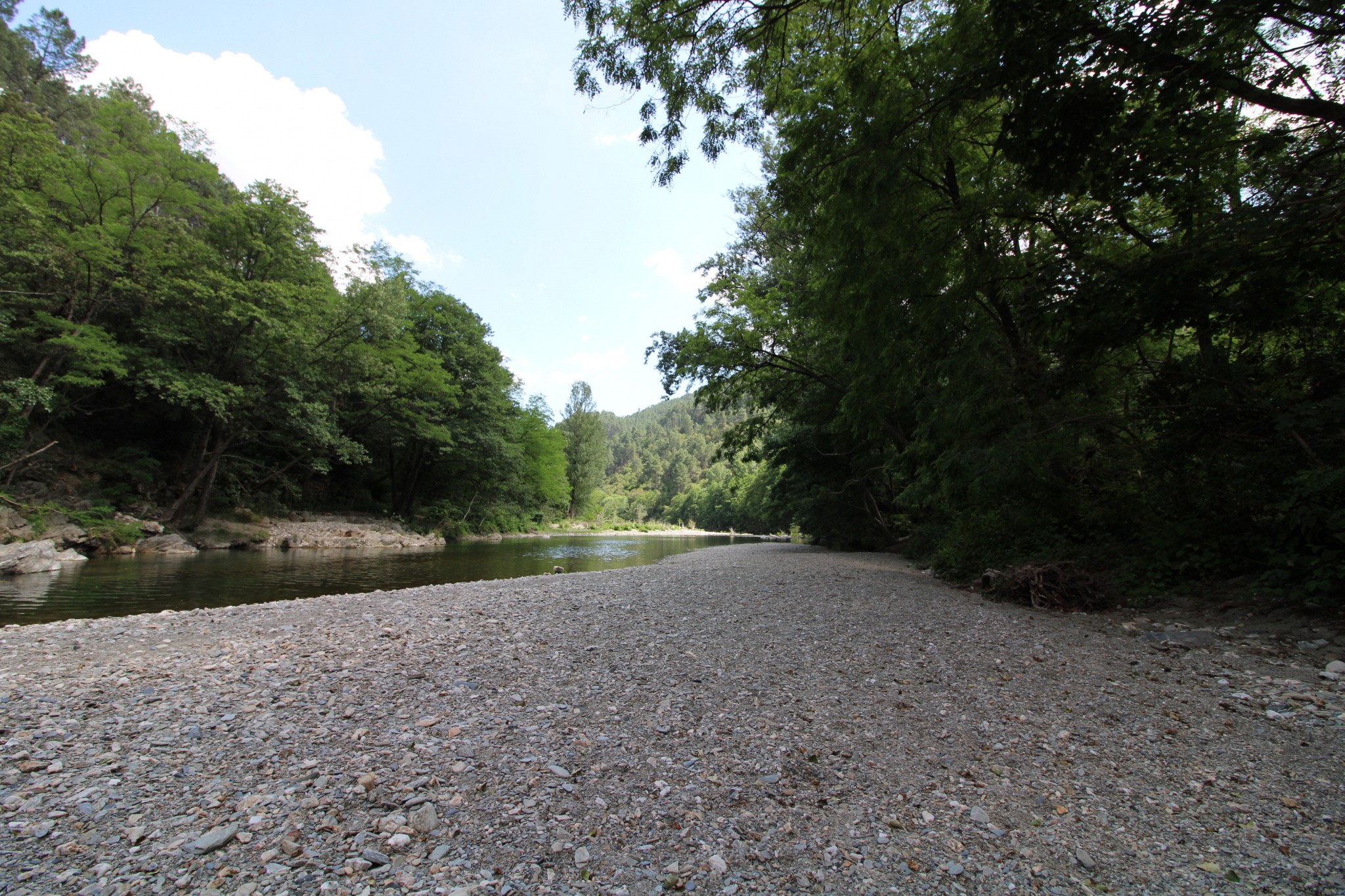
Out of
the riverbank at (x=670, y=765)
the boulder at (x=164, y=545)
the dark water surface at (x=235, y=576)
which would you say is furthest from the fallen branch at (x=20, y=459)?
the riverbank at (x=670, y=765)

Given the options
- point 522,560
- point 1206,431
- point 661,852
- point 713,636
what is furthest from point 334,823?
point 522,560

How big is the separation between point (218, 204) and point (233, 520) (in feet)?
36.8

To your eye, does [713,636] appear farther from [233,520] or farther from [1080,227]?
[233,520]

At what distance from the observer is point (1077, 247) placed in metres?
5.63

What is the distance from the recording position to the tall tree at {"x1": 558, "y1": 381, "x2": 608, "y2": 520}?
5350 cm

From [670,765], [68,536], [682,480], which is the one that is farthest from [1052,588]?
[682,480]

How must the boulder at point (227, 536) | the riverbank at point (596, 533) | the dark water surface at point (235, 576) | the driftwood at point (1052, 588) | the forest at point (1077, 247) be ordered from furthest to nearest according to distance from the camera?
1. the riverbank at point (596, 533)
2. the boulder at point (227, 536)
3. the dark water surface at point (235, 576)
4. the driftwood at point (1052, 588)
5. the forest at point (1077, 247)

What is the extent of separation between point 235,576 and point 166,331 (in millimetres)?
10454

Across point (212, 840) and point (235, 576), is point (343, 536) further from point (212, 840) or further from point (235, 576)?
point (212, 840)

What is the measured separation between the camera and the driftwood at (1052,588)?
20.0 feet

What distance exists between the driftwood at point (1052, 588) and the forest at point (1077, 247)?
442 millimetres

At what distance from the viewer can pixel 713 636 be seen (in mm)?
4988

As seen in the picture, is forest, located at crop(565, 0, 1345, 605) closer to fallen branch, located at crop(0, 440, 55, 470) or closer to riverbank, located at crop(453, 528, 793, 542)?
fallen branch, located at crop(0, 440, 55, 470)

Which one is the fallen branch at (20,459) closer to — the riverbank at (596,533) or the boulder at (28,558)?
the boulder at (28,558)
